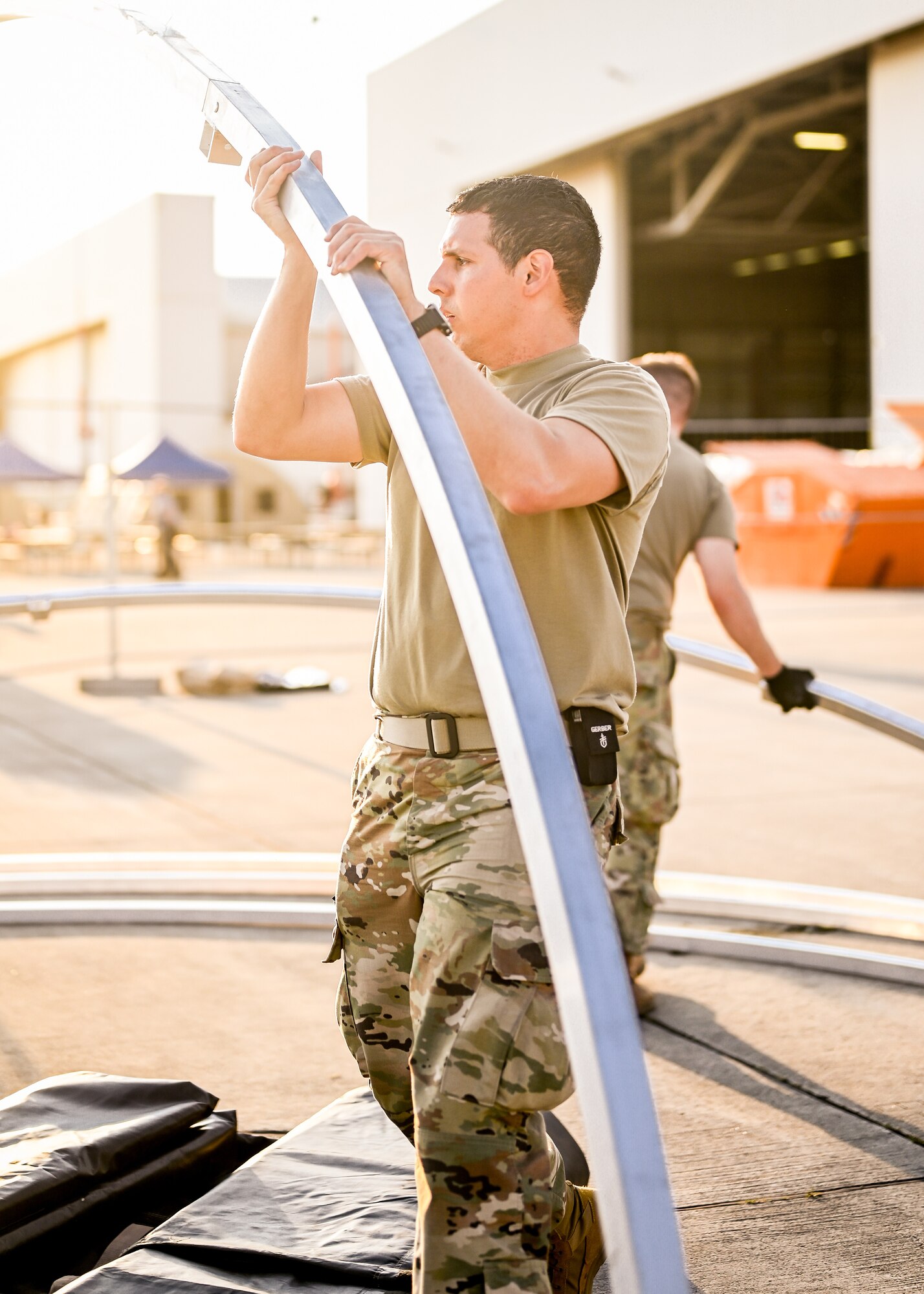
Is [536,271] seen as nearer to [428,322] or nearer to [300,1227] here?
[428,322]

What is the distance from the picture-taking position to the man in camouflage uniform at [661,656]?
447 cm

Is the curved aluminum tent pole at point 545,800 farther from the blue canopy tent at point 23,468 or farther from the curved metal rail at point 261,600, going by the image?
the blue canopy tent at point 23,468

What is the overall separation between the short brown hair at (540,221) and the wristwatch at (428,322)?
351mm

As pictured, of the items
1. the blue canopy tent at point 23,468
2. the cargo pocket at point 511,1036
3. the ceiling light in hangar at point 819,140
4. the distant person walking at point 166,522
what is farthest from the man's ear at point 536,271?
the ceiling light in hangar at point 819,140

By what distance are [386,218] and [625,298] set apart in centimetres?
888

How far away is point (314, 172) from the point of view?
2.20 metres

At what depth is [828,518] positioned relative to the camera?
21.8 metres

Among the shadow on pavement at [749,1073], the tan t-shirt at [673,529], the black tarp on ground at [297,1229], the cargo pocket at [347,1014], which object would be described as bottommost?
the shadow on pavement at [749,1073]

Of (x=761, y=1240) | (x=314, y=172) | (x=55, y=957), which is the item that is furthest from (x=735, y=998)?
(x=314, y=172)

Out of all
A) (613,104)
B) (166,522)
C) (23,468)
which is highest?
(613,104)

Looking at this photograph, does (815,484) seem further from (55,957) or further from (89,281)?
(89,281)

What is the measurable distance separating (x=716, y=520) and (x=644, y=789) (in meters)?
0.87

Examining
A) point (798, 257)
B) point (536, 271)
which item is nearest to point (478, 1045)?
point (536, 271)

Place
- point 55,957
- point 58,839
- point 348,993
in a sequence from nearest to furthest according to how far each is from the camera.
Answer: point 348,993, point 55,957, point 58,839
